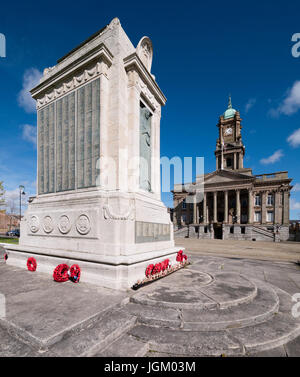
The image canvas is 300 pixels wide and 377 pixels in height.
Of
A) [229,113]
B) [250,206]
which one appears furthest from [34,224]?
[229,113]

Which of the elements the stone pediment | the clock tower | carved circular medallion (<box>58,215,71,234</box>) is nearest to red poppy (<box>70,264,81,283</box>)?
carved circular medallion (<box>58,215,71,234</box>)

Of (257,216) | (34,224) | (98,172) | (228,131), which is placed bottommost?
(257,216)

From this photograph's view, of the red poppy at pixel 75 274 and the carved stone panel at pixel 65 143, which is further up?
the carved stone panel at pixel 65 143

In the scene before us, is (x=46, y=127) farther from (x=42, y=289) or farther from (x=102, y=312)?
(x=102, y=312)

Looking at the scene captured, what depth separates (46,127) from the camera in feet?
30.3

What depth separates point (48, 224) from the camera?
8.08 m

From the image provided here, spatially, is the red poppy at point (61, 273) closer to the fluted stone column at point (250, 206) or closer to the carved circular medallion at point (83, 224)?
the carved circular medallion at point (83, 224)

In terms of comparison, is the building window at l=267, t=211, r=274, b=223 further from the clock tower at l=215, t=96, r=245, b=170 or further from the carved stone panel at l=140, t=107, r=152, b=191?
the carved stone panel at l=140, t=107, r=152, b=191

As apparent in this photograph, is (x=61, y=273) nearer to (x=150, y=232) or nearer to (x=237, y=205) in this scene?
(x=150, y=232)

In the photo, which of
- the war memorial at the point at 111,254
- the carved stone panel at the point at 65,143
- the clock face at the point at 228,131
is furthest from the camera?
the clock face at the point at 228,131

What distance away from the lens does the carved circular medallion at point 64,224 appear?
7347mm

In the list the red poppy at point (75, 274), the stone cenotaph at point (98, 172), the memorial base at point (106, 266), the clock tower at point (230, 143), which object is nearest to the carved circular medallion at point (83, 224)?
the stone cenotaph at point (98, 172)

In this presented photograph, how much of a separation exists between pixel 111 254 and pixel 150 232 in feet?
6.94
